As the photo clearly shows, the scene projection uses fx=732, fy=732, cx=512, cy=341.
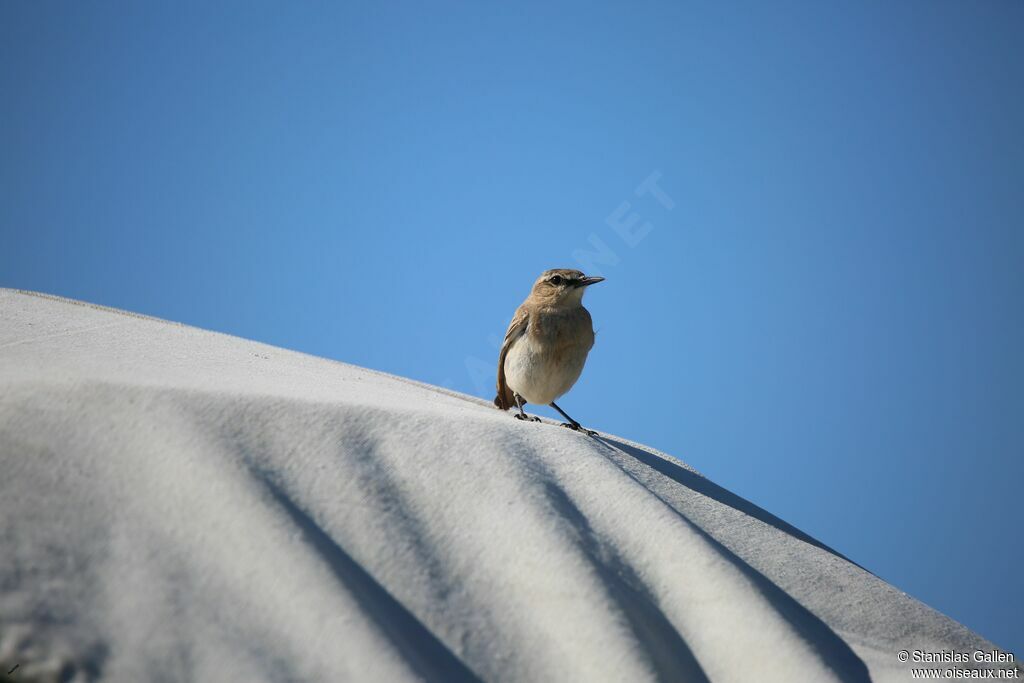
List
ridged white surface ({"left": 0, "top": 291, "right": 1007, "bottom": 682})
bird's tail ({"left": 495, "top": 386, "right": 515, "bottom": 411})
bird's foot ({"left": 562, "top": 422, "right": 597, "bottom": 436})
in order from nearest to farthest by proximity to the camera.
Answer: ridged white surface ({"left": 0, "top": 291, "right": 1007, "bottom": 682}) < bird's foot ({"left": 562, "top": 422, "right": 597, "bottom": 436}) < bird's tail ({"left": 495, "top": 386, "right": 515, "bottom": 411})

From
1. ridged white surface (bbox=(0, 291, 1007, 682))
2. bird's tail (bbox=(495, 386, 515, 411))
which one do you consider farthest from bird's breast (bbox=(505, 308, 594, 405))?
ridged white surface (bbox=(0, 291, 1007, 682))

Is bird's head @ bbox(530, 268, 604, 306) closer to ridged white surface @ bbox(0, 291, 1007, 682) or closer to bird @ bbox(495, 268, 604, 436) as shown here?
bird @ bbox(495, 268, 604, 436)

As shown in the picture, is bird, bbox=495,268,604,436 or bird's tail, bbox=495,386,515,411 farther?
bird's tail, bbox=495,386,515,411

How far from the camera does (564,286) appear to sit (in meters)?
4.16

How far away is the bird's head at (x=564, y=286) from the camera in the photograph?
4129 mm

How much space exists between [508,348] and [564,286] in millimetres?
548

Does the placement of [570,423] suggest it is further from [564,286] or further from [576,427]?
[564,286]

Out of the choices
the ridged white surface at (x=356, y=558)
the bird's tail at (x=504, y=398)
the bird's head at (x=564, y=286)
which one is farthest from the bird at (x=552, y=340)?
the ridged white surface at (x=356, y=558)

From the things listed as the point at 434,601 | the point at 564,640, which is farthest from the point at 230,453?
the point at 564,640

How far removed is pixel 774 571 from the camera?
2.24 metres

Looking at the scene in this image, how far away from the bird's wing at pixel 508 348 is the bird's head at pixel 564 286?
0.16 metres

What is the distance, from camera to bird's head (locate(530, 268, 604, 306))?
4.13 m

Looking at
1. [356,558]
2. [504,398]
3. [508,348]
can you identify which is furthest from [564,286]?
[356,558]

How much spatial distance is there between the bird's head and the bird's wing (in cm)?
16
